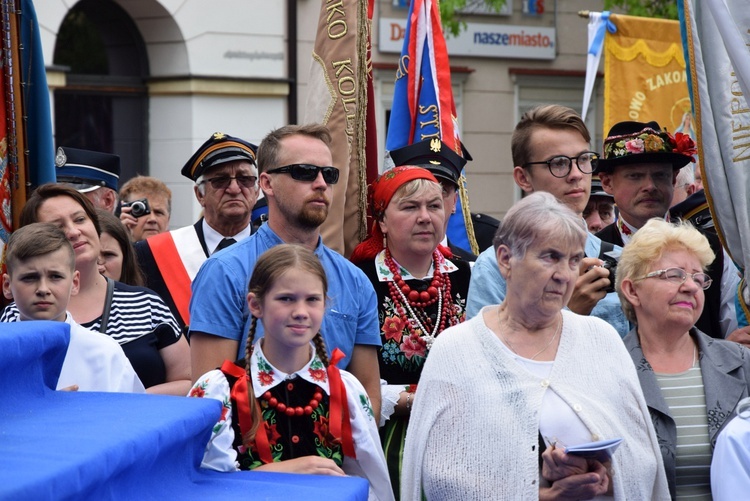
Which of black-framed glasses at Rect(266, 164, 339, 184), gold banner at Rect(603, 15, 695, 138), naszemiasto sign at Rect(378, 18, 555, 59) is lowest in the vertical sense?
black-framed glasses at Rect(266, 164, 339, 184)

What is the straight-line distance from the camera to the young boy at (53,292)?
3.54m

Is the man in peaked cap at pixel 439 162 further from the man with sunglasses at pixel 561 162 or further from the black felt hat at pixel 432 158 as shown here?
the man with sunglasses at pixel 561 162

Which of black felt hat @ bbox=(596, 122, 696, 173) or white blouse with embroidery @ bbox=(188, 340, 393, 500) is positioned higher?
black felt hat @ bbox=(596, 122, 696, 173)

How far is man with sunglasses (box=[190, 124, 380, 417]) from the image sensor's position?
3617 mm

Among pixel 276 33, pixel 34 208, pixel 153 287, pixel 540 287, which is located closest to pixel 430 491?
pixel 540 287

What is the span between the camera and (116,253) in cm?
487

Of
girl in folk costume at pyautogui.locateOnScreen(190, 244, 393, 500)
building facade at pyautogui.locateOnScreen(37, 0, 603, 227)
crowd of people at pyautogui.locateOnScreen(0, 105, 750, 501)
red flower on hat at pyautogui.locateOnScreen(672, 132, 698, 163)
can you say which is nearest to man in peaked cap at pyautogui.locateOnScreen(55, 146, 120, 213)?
crowd of people at pyautogui.locateOnScreen(0, 105, 750, 501)

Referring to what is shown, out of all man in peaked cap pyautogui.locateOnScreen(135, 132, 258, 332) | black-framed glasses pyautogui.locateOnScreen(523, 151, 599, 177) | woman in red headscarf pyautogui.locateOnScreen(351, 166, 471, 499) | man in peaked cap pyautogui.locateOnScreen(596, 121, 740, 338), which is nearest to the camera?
woman in red headscarf pyautogui.locateOnScreen(351, 166, 471, 499)

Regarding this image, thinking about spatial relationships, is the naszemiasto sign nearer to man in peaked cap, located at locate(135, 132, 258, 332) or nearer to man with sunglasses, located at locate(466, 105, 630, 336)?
man in peaked cap, located at locate(135, 132, 258, 332)

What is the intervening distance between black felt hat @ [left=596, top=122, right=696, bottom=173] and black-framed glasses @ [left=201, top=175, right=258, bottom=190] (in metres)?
1.61

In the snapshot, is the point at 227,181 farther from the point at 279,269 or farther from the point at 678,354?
the point at 678,354

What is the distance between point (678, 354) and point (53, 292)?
82.7 inches

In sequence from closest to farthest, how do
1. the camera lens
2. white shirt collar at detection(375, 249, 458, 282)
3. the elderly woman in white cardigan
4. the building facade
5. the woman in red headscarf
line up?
1. the elderly woman in white cardigan
2. the woman in red headscarf
3. white shirt collar at detection(375, 249, 458, 282)
4. the camera lens
5. the building facade

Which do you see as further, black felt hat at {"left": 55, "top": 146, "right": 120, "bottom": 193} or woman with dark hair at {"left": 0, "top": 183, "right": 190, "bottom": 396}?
black felt hat at {"left": 55, "top": 146, "right": 120, "bottom": 193}
